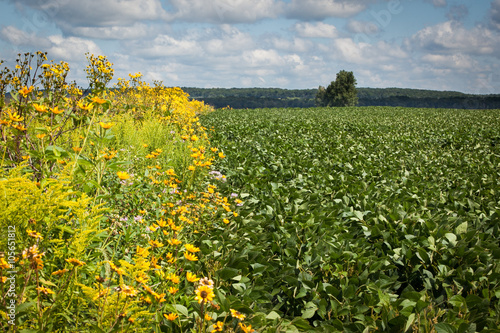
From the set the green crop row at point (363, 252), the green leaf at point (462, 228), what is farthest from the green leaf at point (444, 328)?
the green leaf at point (462, 228)

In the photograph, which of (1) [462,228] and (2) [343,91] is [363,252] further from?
(2) [343,91]

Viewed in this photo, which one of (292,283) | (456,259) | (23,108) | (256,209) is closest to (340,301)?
(292,283)

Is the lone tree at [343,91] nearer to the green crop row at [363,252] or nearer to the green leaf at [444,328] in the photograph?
the green crop row at [363,252]

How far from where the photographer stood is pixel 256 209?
355cm

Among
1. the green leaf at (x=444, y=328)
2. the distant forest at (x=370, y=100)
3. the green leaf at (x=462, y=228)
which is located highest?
the distant forest at (x=370, y=100)

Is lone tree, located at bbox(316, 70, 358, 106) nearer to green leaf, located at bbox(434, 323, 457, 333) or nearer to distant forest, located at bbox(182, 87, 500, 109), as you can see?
distant forest, located at bbox(182, 87, 500, 109)

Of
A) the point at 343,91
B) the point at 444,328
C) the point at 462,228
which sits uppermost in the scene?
the point at 343,91

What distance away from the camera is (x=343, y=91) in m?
71.0

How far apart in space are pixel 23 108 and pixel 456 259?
12.4ft

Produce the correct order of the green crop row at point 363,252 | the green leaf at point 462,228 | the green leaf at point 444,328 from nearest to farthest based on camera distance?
1. the green leaf at point 444,328
2. the green crop row at point 363,252
3. the green leaf at point 462,228

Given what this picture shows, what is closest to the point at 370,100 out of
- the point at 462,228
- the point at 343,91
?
the point at 343,91

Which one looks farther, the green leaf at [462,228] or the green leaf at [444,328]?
the green leaf at [462,228]

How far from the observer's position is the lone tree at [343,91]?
233ft

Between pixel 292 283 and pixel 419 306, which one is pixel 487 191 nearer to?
pixel 419 306
